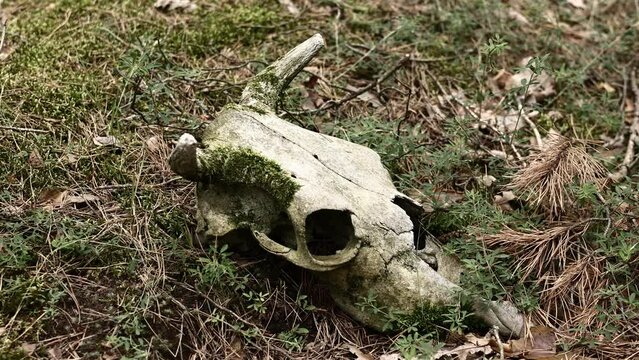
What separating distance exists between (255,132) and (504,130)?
1993 mm

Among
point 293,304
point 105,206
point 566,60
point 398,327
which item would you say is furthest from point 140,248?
point 566,60

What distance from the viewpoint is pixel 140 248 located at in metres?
3.45

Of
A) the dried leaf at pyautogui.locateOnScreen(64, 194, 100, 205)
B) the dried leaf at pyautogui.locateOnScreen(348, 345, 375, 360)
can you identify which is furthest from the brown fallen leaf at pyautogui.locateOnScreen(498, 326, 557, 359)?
the dried leaf at pyautogui.locateOnScreen(64, 194, 100, 205)

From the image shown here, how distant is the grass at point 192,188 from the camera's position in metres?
3.26

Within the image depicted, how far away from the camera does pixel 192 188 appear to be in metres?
3.89

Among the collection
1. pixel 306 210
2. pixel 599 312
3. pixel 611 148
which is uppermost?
pixel 306 210

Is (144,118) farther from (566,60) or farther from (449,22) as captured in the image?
(566,60)

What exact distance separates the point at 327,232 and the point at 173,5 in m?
2.57

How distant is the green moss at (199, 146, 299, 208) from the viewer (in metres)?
3.27

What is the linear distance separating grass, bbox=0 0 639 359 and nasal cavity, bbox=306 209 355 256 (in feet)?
0.53

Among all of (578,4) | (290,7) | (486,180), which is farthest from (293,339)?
(578,4)

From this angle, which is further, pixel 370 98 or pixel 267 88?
pixel 370 98

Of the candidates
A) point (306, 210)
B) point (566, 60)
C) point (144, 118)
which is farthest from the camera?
point (566, 60)

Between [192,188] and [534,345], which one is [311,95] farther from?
[534,345]
